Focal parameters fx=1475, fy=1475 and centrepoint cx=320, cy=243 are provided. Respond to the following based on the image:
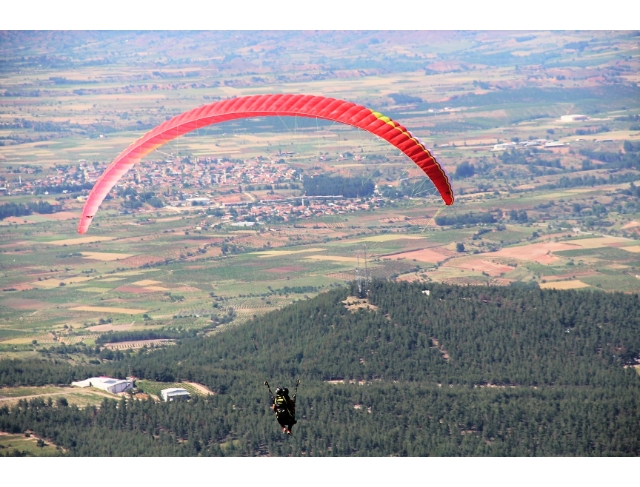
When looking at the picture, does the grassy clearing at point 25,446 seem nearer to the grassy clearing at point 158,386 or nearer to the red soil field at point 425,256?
the grassy clearing at point 158,386

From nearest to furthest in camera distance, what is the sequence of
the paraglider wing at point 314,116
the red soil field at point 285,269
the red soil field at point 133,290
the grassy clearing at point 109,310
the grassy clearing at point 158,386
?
the paraglider wing at point 314,116 < the grassy clearing at point 158,386 < the grassy clearing at point 109,310 < the red soil field at point 133,290 < the red soil field at point 285,269

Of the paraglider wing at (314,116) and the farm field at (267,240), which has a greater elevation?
the paraglider wing at (314,116)

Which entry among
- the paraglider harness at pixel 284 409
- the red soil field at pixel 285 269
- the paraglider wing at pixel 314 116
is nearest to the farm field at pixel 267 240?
the red soil field at pixel 285 269

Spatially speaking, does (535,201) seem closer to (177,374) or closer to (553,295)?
(553,295)

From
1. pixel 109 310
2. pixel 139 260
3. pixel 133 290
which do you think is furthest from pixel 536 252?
pixel 109 310

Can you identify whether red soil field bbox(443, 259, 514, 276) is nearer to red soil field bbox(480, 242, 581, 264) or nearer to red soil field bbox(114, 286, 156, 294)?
red soil field bbox(480, 242, 581, 264)

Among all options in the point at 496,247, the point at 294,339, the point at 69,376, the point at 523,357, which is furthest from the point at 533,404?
the point at 496,247

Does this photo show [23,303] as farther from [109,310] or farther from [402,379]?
[402,379]

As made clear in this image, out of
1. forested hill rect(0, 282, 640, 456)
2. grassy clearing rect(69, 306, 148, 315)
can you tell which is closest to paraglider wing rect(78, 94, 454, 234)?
forested hill rect(0, 282, 640, 456)
